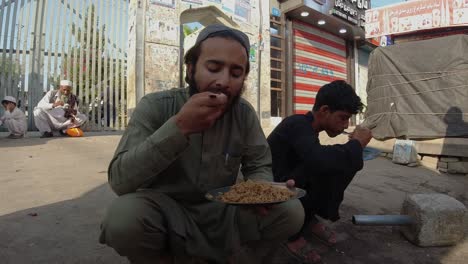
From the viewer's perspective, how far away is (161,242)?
4.27 ft

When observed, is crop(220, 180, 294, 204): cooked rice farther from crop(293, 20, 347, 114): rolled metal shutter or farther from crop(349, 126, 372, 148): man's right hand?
crop(293, 20, 347, 114): rolled metal shutter

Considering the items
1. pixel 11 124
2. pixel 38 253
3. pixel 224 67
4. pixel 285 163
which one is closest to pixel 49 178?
pixel 38 253

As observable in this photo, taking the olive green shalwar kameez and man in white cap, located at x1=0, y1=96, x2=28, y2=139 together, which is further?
man in white cap, located at x1=0, y1=96, x2=28, y2=139

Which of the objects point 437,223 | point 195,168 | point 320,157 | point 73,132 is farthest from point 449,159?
point 73,132

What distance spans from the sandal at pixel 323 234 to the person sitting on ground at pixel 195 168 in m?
0.76

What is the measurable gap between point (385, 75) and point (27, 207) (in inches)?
248

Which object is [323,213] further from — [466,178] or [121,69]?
[121,69]

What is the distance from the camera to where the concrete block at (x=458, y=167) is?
5137 millimetres

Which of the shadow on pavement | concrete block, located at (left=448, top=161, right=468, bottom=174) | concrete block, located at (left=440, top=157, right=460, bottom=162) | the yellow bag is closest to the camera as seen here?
the shadow on pavement

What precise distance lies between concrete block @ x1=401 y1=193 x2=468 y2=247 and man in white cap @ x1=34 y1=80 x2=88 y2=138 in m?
6.63

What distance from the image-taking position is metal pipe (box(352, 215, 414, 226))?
2.29 m

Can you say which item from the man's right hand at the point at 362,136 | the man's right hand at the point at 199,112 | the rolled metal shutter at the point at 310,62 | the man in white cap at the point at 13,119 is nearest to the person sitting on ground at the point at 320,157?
the man's right hand at the point at 362,136

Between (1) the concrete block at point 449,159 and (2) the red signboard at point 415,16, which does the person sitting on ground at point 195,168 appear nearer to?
(1) the concrete block at point 449,159

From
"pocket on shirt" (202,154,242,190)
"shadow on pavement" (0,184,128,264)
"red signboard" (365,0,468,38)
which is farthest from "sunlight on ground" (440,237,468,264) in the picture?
"red signboard" (365,0,468,38)
